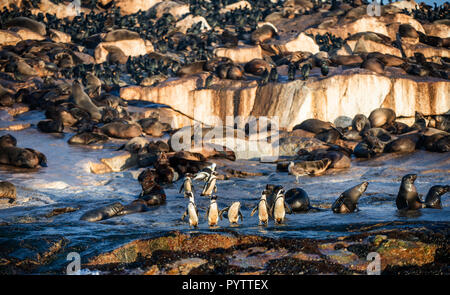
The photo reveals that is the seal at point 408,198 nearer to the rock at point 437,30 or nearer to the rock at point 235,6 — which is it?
the rock at point 437,30

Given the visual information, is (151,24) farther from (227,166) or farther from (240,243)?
(240,243)

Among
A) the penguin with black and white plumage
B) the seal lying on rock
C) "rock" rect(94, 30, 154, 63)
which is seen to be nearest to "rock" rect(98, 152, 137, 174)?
the seal lying on rock

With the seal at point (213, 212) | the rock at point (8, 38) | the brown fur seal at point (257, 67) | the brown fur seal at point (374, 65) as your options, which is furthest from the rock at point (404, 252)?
the rock at point (8, 38)

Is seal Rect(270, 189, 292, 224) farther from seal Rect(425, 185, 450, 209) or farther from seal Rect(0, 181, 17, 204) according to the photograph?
seal Rect(0, 181, 17, 204)

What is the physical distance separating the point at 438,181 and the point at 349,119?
896 centimetres

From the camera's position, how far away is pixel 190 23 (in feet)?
114

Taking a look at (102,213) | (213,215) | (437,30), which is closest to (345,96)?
(213,215)

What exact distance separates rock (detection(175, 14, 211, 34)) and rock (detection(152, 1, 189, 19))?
5.31 ft

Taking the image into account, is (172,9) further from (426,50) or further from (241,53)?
(426,50)

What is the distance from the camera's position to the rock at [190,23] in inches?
1362

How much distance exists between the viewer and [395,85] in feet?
64.3

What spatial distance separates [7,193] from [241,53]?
18.6 m

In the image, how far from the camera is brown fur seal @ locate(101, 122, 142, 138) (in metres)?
16.6
